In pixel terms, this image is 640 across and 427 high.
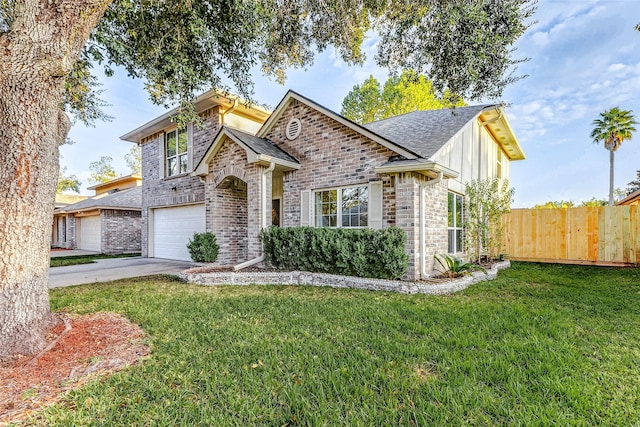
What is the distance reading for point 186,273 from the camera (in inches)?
315

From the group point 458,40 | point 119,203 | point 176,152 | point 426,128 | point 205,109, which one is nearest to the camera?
point 458,40

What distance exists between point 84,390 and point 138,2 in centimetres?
663

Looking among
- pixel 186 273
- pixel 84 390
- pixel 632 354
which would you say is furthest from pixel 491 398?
pixel 186 273

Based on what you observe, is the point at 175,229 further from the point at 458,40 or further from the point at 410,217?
the point at 458,40

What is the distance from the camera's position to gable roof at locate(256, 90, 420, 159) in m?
7.26

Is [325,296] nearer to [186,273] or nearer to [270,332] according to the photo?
[270,332]

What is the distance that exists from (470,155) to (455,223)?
2.72 metres

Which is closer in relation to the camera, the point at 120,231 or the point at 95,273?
the point at 95,273

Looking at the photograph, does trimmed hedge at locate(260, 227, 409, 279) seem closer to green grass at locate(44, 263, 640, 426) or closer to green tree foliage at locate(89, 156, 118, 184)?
green grass at locate(44, 263, 640, 426)

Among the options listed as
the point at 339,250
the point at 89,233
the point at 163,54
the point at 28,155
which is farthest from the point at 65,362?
the point at 89,233

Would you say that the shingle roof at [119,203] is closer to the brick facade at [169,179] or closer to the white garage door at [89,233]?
the white garage door at [89,233]

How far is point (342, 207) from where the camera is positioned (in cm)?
856

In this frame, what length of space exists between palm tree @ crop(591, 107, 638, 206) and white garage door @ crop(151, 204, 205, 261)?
82.5 ft

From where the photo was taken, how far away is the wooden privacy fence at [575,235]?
9922 millimetres
